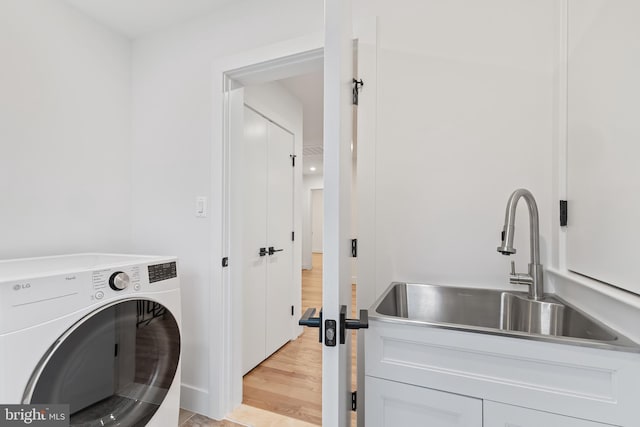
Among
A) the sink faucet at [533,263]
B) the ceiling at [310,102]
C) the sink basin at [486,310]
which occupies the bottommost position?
the sink basin at [486,310]

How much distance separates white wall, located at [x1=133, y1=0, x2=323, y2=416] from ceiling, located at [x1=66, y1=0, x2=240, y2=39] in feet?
0.17

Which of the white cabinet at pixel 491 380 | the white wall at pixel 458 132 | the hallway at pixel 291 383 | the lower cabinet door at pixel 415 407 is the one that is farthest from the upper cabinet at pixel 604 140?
the hallway at pixel 291 383

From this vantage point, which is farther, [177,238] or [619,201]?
[177,238]

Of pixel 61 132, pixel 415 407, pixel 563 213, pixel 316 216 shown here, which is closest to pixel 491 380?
pixel 415 407

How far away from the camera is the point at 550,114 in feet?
3.92

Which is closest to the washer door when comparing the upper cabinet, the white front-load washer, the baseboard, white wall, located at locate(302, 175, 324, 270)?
the white front-load washer

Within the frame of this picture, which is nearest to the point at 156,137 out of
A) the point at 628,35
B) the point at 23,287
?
the point at 23,287

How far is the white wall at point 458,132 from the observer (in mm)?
1217

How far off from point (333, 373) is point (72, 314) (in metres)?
0.95

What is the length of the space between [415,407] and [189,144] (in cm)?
184

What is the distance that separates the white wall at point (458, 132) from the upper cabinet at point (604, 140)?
0.49 ft

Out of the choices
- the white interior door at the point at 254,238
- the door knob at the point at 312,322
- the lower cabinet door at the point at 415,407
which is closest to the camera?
the door knob at the point at 312,322

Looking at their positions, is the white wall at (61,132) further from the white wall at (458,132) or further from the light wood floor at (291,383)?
the white wall at (458,132)

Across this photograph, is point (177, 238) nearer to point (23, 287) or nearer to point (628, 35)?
point (23, 287)
